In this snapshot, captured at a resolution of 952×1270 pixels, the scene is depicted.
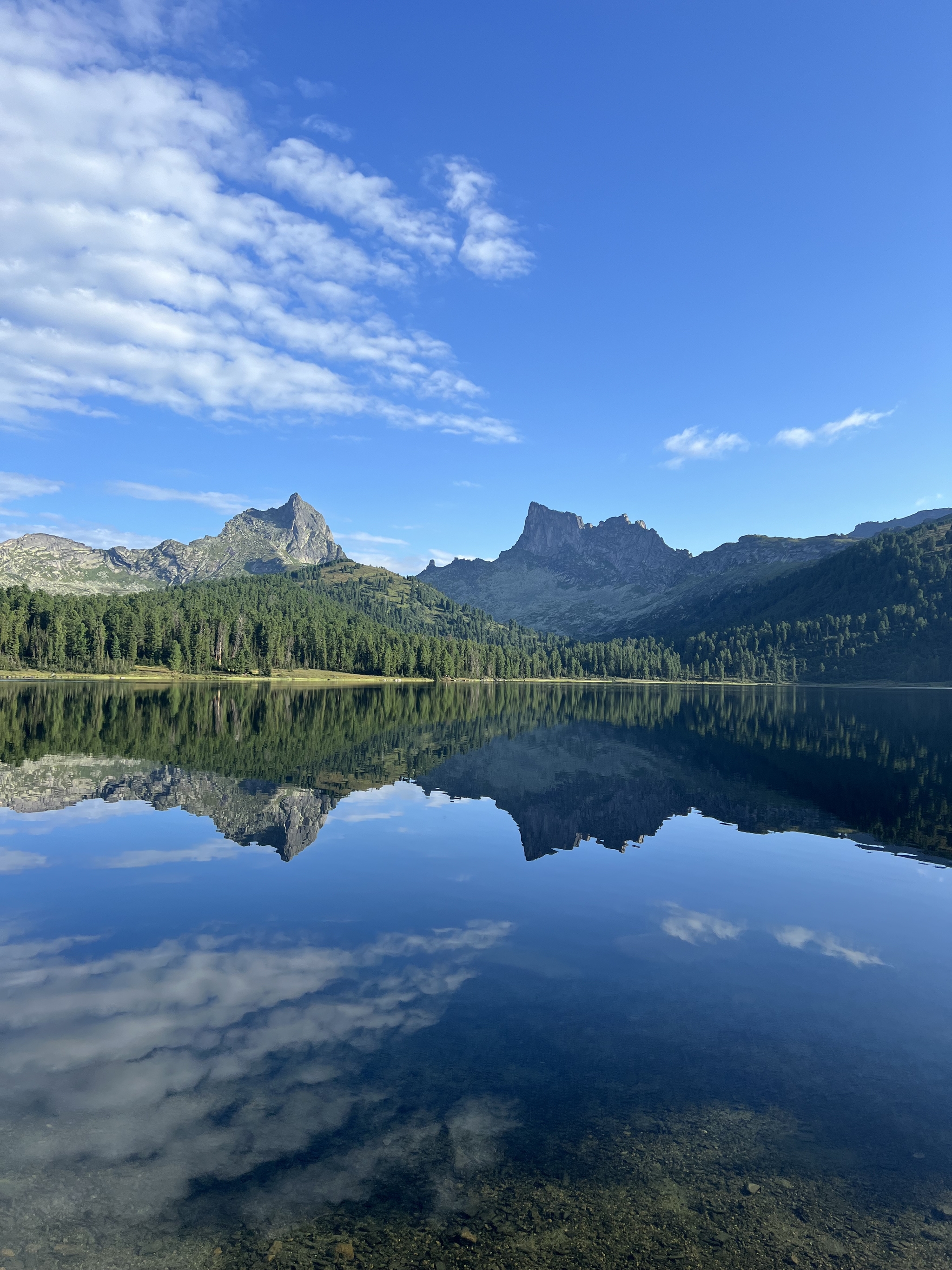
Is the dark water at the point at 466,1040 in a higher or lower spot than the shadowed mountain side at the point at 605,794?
higher

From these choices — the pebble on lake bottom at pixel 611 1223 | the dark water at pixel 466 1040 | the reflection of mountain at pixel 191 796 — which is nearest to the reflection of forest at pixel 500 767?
the reflection of mountain at pixel 191 796

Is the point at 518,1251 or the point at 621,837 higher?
the point at 518,1251

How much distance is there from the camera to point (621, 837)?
38094 millimetres

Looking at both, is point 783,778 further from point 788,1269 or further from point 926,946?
point 788,1269

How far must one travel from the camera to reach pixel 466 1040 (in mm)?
15523

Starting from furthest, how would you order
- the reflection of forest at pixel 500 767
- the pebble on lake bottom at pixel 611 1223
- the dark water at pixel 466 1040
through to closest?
1. the reflection of forest at pixel 500 767
2. the dark water at pixel 466 1040
3. the pebble on lake bottom at pixel 611 1223

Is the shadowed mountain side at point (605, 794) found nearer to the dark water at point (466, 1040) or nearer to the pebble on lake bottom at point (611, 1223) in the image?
the dark water at point (466, 1040)

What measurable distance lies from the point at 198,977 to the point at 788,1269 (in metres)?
15.4

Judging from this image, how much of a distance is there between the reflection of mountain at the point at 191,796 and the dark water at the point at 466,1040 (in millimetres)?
474

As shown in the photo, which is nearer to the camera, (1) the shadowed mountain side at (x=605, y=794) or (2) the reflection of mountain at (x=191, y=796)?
(2) the reflection of mountain at (x=191, y=796)

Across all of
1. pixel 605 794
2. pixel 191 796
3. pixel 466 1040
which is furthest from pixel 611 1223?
pixel 605 794

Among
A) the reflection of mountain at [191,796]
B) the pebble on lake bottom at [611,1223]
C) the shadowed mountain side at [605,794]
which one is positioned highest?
the pebble on lake bottom at [611,1223]

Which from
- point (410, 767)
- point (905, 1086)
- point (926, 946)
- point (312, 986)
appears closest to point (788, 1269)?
point (905, 1086)

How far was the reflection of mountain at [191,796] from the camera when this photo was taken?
3600 centimetres
